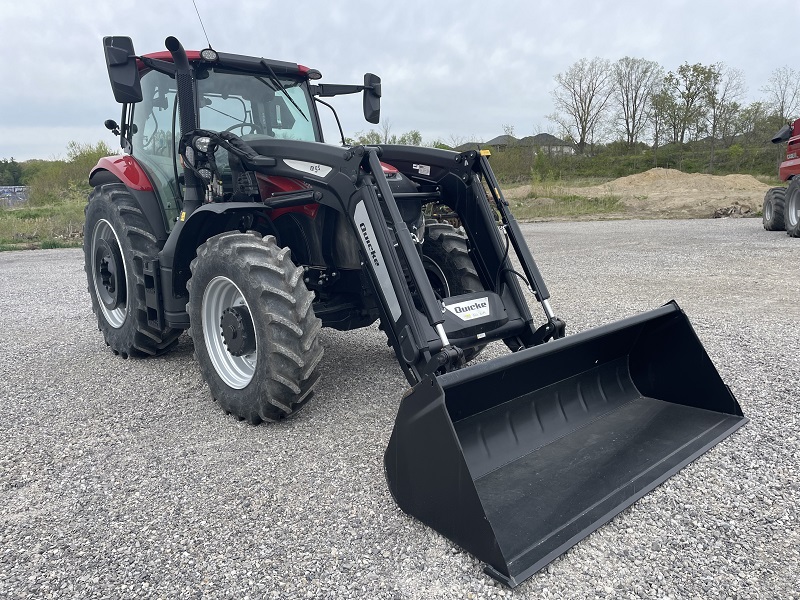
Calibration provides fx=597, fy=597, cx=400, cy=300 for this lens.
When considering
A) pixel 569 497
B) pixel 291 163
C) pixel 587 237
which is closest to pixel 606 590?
pixel 569 497

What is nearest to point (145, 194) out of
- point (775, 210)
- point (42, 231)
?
point (775, 210)

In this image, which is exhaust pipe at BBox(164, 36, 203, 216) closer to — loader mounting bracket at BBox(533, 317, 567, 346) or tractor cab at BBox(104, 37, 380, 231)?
tractor cab at BBox(104, 37, 380, 231)

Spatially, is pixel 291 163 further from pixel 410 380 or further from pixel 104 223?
pixel 104 223

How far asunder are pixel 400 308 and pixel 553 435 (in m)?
1.06

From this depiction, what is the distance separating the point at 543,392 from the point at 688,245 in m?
10.4

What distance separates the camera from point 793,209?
13.2 metres

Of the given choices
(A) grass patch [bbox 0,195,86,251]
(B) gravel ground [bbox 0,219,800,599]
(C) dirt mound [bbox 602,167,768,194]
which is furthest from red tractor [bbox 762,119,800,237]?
(A) grass patch [bbox 0,195,86,251]

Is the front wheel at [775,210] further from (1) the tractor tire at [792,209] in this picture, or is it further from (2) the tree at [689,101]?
(2) the tree at [689,101]

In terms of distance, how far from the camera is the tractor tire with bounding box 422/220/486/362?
4090mm

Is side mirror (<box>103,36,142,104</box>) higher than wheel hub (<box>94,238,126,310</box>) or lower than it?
higher

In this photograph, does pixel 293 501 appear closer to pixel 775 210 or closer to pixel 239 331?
pixel 239 331

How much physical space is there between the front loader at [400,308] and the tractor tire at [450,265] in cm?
2

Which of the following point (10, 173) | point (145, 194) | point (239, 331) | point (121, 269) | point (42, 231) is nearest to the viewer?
point (239, 331)

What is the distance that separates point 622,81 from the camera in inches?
1800
